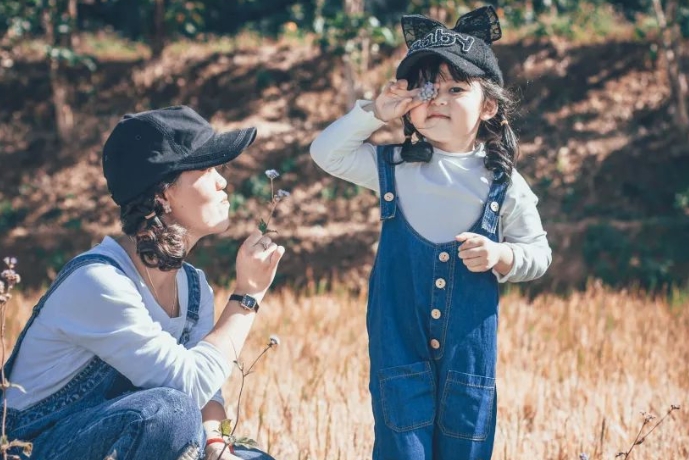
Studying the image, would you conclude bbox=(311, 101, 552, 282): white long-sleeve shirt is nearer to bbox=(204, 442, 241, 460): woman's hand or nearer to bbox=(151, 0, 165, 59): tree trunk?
bbox=(204, 442, 241, 460): woman's hand

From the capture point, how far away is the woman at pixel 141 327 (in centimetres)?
270

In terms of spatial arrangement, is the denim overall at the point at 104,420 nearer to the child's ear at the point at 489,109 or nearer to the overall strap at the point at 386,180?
the overall strap at the point at 386,180

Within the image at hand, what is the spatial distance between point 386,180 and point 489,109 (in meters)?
0.44

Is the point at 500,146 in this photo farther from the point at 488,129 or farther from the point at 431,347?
the point at 431,347

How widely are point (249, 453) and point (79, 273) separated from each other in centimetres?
85

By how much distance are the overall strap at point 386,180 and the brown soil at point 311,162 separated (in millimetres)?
4315

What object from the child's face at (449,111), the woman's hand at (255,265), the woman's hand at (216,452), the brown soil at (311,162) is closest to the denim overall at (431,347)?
the child's face at (449,111)

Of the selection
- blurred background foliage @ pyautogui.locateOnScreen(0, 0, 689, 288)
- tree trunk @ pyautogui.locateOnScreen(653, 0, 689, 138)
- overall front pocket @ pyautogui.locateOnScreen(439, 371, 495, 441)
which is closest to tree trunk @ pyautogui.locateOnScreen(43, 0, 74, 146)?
blurred background foliage @ pyautogui.locateOnScreen(0, 0, 689, 288)

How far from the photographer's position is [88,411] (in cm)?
276

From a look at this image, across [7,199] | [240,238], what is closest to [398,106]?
[240,238]

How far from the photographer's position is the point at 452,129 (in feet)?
9.86

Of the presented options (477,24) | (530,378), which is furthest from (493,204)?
(530,378)

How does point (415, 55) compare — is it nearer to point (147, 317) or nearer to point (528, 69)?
point (147, 317)

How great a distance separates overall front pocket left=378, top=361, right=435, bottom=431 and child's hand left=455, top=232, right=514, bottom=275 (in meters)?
0.37
